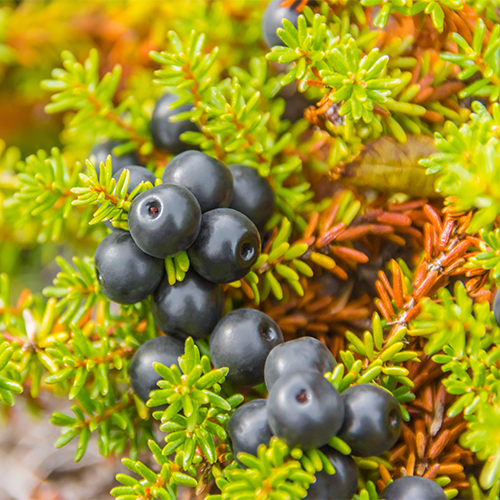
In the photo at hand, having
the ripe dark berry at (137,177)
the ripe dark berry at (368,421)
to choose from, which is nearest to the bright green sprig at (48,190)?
the ripe dark berry at (137,177)

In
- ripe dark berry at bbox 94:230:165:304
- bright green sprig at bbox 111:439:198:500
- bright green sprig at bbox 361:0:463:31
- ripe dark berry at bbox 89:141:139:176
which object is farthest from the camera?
ripe dark berry at bbox 89:141:139:176

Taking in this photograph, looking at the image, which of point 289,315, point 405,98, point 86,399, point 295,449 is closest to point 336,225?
point 289,315

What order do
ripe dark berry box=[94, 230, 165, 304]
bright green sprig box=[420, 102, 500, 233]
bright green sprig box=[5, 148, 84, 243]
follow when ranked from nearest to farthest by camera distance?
bright green sprig box=[420, 102, 500, 233] < ripe dark berry box=[94, 230, 165, 304] < bright green sprig box=[5, 148, 84, 243]

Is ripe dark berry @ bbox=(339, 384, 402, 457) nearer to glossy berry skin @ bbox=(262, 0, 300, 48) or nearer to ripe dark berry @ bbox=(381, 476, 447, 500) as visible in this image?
ripe dark berry @ bbox=(381, 476, 447, 500)

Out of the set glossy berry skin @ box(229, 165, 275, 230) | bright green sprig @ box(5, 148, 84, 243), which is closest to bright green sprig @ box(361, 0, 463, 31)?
glossy berry skin @ box(229, 165, 275, 230)

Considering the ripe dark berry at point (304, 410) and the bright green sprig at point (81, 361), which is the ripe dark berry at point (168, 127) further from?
the ripe dark berry at point (304, 410)

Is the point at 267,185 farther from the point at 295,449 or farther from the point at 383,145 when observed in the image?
the point at 295,449
